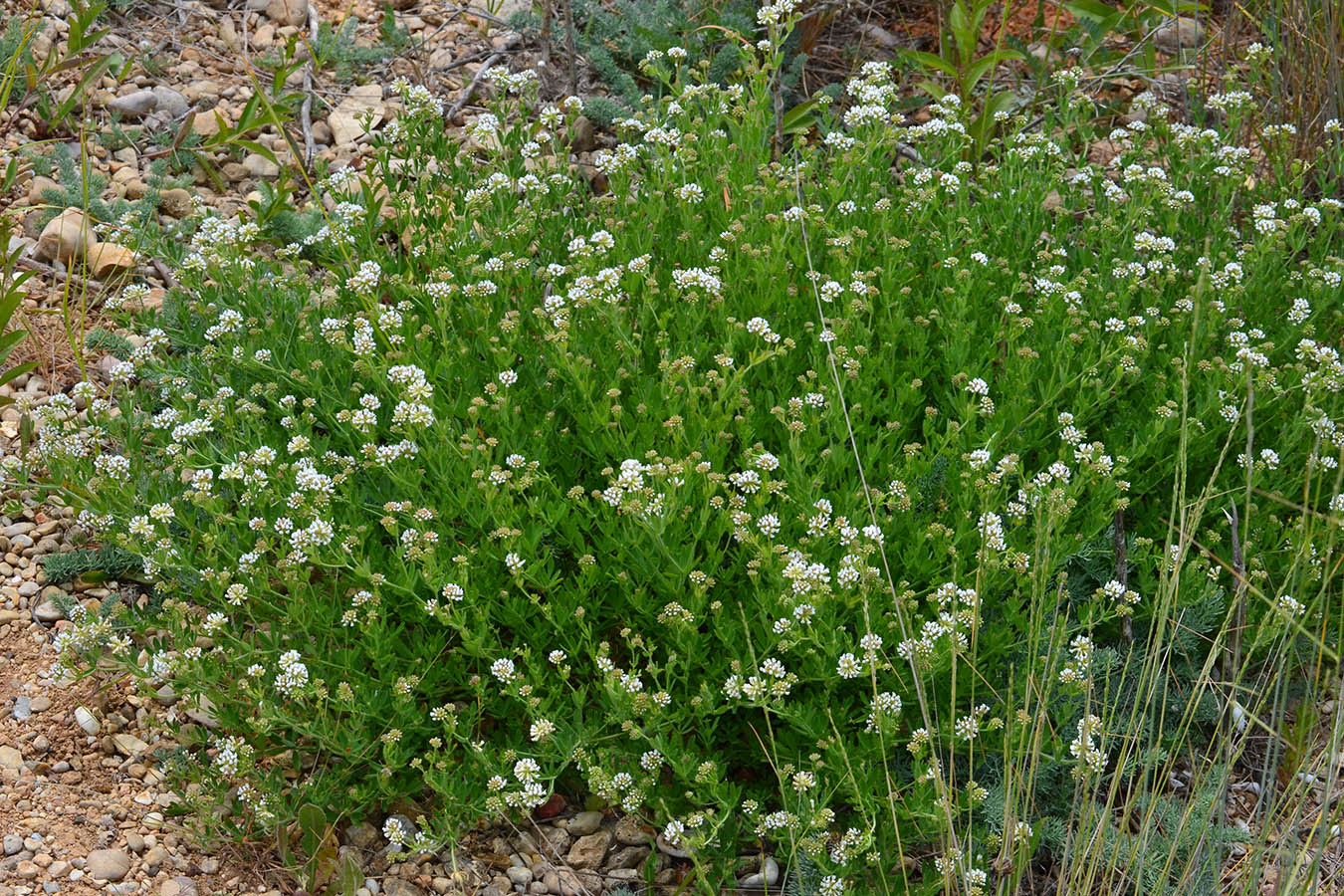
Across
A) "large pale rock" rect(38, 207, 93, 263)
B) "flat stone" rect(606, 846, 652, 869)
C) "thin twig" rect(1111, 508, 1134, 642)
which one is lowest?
"flat stone" rect(606, 846, 652, 869)

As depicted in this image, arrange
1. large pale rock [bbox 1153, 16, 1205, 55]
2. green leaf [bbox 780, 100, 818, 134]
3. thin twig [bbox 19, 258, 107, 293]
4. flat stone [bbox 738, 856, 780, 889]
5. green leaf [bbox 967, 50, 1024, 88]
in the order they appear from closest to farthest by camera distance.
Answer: flat stone [bbox 738, 856, 780, 889] < thin twig [bbox 19, 258, 107, 293] < green leaf [bbox 967, 50, 1024, 88] < green leaf [bbox 780, 100, 818, 134] < large pale rock [bbox 1153, 16, 1205, 55]

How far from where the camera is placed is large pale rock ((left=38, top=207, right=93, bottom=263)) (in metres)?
5.08

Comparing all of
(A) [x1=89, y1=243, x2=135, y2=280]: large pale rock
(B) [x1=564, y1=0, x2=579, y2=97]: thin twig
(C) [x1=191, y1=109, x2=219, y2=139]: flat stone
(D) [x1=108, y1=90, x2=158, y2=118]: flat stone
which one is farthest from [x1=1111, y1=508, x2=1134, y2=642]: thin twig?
(D) [x1=108, y1=90, x2=158, y2=118]: flat stone

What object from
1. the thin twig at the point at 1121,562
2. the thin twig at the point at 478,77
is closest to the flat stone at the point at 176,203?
the thin twig at the point at 478,77

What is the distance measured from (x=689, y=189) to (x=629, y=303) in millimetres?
500

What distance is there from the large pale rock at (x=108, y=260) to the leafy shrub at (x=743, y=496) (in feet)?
2.36

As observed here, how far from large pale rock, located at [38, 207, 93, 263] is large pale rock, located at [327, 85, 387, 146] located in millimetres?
1272

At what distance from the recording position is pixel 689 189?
14.4 feet

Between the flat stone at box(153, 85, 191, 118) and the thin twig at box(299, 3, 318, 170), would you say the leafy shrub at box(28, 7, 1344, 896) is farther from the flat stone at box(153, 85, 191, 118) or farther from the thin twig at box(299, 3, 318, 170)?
the flat stone at box(153, 85, 191, 118)

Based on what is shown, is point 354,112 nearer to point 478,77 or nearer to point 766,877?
point 478,77

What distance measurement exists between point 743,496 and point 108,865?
1.97m

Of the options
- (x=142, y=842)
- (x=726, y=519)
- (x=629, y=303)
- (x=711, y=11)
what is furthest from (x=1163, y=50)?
(x=142, y=842)

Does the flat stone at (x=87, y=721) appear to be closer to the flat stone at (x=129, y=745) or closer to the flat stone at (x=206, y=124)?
the flat stone at (x=129, y=745)

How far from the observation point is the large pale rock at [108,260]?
16.8ft
